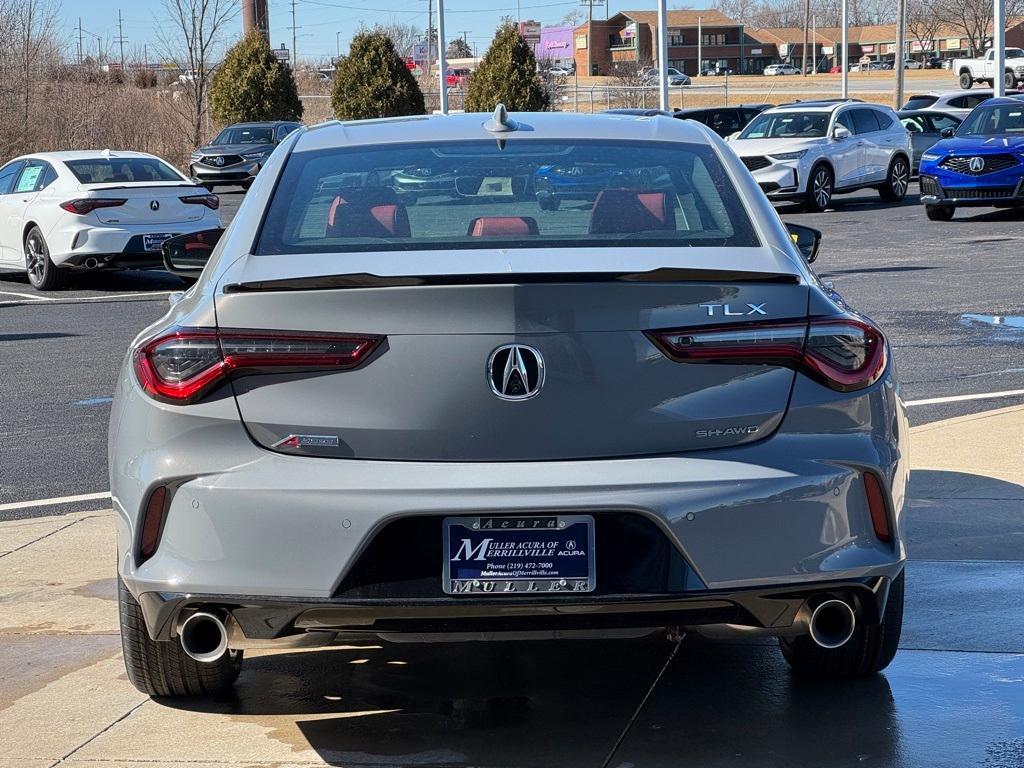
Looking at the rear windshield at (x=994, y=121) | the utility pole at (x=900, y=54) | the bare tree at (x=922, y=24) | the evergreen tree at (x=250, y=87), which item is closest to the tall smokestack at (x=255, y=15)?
the evergreen tree at (x=250, y=87)

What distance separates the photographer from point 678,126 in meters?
5.02

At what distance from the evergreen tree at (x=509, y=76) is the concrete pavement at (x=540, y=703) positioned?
131 ft

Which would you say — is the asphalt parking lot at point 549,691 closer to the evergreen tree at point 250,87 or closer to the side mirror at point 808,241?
the side mirror at point 808,241

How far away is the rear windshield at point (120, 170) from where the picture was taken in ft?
55.5

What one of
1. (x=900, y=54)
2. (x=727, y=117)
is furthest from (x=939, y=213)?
(x=900, y=54)

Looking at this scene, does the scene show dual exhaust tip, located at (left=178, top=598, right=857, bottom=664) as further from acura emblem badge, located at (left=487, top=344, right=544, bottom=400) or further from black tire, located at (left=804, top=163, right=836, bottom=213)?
black tire, located at (left=804, top=163, right=836, bottom=213)

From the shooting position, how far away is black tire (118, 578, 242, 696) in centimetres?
408

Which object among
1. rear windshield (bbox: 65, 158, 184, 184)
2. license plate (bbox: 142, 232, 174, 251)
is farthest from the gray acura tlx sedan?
rear windshield (bbox: 65, 158, 184, 184)

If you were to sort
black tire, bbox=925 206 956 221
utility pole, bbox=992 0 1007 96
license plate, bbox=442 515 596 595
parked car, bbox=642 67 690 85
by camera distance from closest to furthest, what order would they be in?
license plate, bbox=442 515 596 595, black tire, bbox=925 206 956 221, utility pole, bbox=992 0 1007 96, parked car, bbox=642 67 690 85

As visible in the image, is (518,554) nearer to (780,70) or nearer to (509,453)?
(509,453)

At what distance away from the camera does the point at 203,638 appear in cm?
383

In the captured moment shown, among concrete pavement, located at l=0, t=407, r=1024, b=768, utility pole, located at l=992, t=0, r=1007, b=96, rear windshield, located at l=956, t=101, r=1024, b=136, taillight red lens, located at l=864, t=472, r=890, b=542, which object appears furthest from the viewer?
utility pole, located at l=992, t=0, r=1007, b=96

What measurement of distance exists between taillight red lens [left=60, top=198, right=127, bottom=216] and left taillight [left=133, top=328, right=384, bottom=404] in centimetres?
1317

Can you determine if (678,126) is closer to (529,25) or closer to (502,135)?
(502,135)
